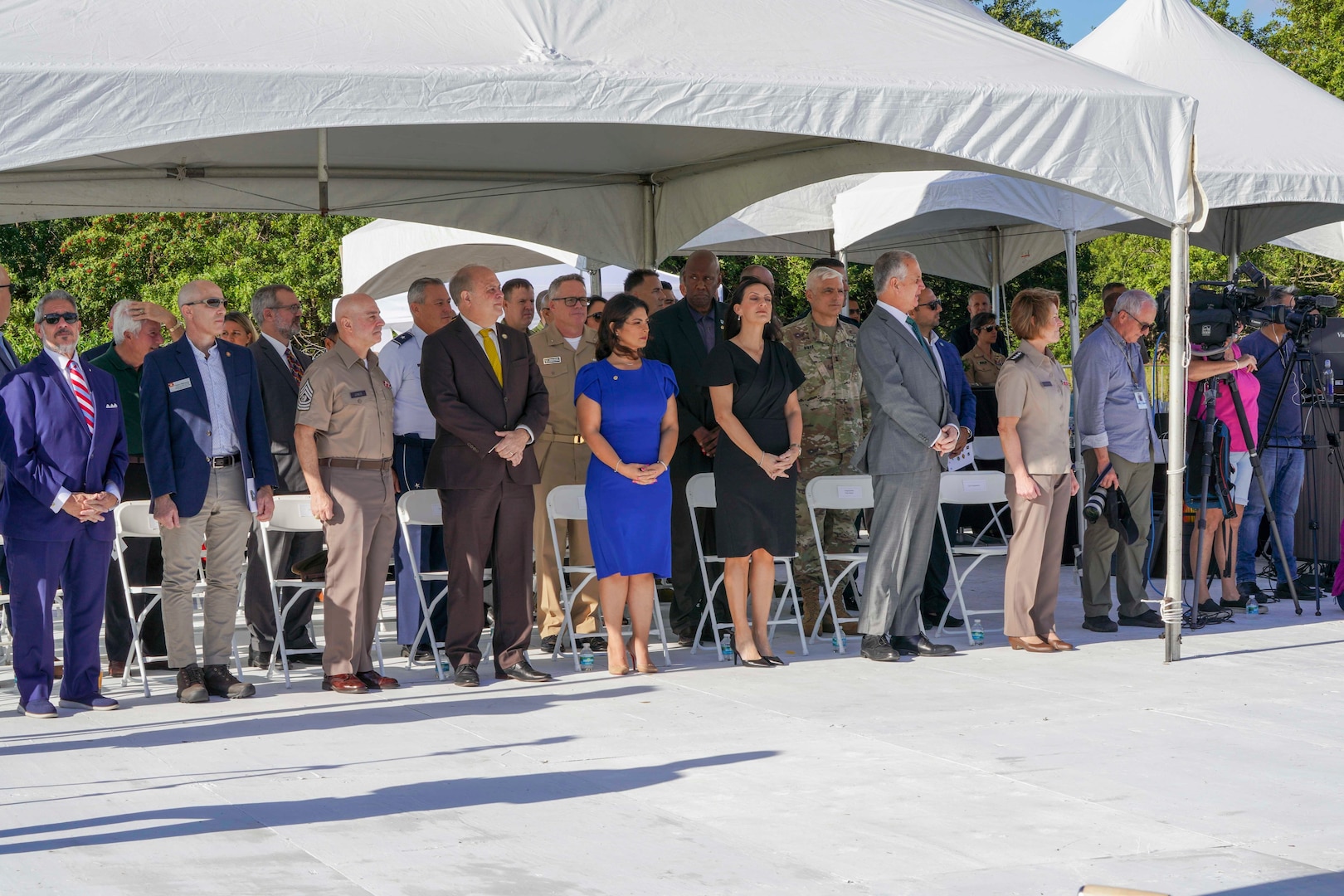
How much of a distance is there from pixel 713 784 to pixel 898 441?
2.87 meters

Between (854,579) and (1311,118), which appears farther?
(1311,118)

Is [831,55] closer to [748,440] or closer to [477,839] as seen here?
[748,440]

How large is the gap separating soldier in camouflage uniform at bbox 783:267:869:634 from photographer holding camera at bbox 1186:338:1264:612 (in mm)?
2184

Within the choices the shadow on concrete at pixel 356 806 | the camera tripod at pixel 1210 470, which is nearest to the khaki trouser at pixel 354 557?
the shadow on concrete at pixel 356 806

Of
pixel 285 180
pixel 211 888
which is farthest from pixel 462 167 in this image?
pixel 211 888

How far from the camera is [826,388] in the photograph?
27.7 feet

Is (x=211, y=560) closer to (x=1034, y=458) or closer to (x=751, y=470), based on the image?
(x=751, y=470)

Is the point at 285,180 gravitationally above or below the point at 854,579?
above

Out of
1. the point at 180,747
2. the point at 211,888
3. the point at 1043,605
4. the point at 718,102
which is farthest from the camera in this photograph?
the point at 1043,605

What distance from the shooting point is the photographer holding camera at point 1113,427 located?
27.8 feet

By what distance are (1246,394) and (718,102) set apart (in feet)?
14.7

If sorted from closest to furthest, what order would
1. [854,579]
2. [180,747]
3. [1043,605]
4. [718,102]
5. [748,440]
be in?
[180,747], [718,102], [748,440], [1043,605], [854,579]

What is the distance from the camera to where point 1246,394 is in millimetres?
9555

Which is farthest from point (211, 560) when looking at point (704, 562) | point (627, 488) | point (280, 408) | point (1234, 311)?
point (1234, 311)
